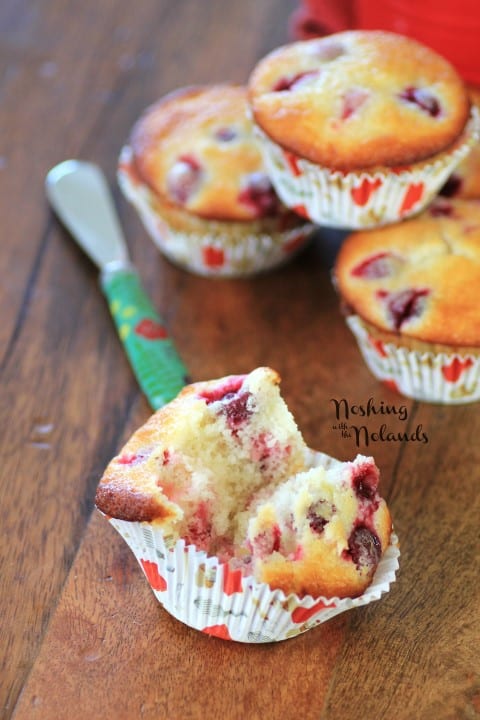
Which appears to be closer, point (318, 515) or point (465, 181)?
point (318, 515)

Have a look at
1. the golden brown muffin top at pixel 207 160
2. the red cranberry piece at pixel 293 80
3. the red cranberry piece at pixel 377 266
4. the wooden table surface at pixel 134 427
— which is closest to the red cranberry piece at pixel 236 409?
the wooden table surface at pixel 134 427

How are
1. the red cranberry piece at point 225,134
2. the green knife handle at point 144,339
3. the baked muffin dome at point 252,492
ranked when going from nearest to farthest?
1. the baked muffin dome at point 252,492
2. the green knife handle at point 144,339
3. the red cranberry piece at point 225,134

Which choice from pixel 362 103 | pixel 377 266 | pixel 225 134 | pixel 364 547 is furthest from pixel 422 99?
pixel 364 547

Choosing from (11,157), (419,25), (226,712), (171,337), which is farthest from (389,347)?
(11,157)

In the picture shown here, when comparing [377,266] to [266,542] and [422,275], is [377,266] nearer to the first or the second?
[422,275]

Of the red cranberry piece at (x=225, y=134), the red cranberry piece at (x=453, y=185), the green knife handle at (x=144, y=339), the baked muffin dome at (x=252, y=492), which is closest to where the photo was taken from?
the baked muffin dome at (x=252, y=492)

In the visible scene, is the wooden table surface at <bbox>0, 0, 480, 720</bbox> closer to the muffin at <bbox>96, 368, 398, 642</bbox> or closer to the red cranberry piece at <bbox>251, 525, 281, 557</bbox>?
the muffin at <bbox>96, 368, 398, 642</bbox>

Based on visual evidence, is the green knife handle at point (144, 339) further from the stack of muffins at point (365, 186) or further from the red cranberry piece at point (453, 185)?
the red cranberry piece at point (453, 185)
